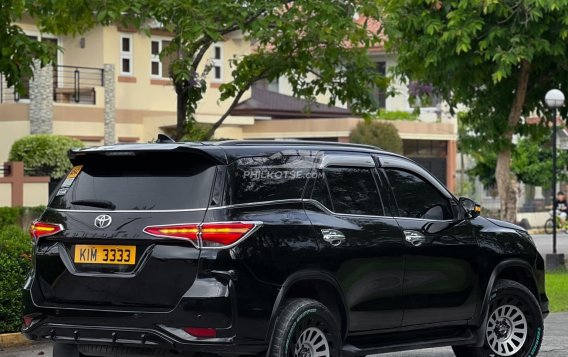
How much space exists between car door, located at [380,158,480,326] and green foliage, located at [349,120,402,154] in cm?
3819

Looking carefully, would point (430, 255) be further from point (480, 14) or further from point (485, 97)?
point (485, 97)

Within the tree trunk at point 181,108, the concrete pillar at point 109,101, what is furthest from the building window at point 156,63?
the tree trunk at point 181,108

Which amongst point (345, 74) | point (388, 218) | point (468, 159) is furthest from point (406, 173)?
point (468, 159)

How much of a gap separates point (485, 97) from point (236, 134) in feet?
71.2

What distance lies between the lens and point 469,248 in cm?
1041

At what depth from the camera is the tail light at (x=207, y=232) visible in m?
8.29

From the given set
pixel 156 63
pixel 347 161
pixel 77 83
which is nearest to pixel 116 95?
pixel 77 83

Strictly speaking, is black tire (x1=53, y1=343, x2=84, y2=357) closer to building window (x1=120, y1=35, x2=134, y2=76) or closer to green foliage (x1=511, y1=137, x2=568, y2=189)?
building window (x1=120, y1=35, x2=134, y2=76)

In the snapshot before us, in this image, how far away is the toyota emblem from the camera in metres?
8.61

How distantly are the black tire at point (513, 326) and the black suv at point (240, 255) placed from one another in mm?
670

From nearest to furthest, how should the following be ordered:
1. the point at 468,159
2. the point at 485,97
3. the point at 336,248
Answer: the point at 336,248 < the point at 485,97 < the point at 468,159

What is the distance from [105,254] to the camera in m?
8.59

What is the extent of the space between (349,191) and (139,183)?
1.67 m

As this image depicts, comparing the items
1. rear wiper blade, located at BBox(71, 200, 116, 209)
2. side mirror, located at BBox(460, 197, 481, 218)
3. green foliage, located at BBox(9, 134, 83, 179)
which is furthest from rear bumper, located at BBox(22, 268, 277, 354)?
green foliage, located at BBox(9, 134, 83, 179)
